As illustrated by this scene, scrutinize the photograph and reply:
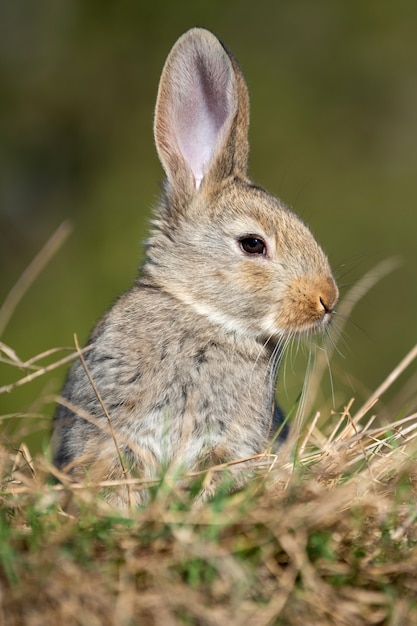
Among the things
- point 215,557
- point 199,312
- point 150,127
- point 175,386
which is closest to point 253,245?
point 199,312

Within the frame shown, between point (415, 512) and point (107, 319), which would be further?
point (107, 319)

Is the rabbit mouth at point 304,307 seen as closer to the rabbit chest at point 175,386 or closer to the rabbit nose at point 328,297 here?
the rabbit nose at point 328,297

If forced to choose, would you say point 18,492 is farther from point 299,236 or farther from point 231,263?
point 299,236

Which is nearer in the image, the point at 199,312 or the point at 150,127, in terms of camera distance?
the point at 199,312

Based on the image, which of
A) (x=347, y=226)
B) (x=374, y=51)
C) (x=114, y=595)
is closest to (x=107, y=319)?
(x=114, y=595)

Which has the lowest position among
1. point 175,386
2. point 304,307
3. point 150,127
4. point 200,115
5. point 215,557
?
point 150,127

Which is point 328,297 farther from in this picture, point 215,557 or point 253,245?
point 215,557
